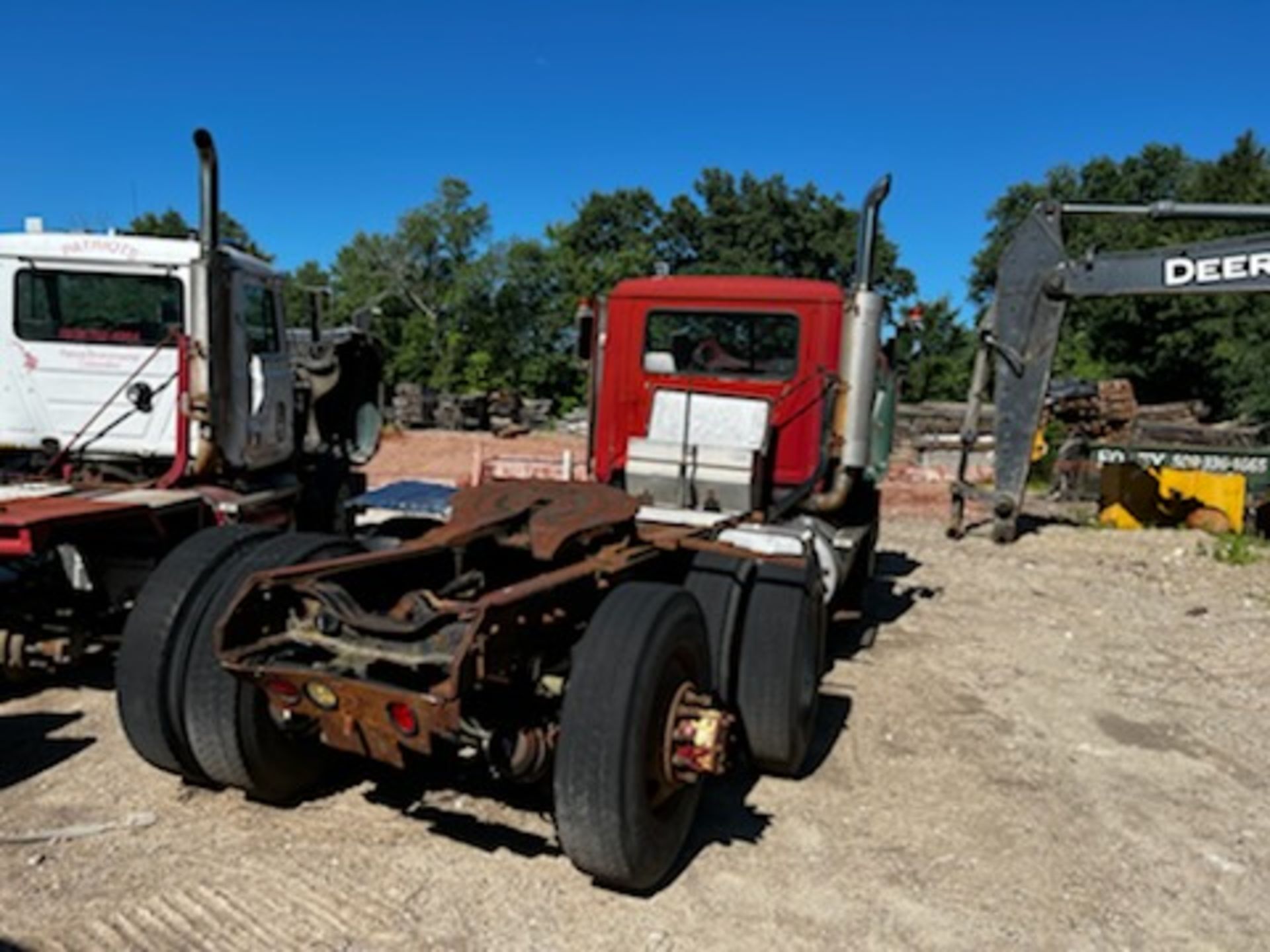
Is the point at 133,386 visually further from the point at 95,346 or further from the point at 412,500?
the point at 412,500

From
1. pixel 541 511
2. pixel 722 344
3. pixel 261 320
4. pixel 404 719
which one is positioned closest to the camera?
pixel 404 719

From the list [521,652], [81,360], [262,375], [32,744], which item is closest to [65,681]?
[32,744]

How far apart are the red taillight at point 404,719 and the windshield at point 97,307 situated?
448 cm

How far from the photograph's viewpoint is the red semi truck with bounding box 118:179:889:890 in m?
3.24

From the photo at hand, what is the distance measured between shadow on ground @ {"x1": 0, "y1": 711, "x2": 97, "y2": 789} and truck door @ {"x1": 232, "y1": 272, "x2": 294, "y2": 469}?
2.31 metres

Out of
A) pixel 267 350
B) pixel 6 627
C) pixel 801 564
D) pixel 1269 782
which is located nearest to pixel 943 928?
pixel 801 564

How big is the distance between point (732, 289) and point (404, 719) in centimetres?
456

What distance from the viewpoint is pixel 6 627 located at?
520 centimetres

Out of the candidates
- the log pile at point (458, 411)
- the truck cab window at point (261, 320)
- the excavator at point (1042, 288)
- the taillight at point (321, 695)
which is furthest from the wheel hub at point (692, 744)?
the log pile at point (458, 411)

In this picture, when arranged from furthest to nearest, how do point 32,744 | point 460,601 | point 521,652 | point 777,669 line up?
1. point 32,744
2. point 777,669
3. point 460,601
4. point 521,652

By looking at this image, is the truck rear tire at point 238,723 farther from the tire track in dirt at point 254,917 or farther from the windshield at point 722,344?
the windshield at point 722,344

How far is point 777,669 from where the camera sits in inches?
174

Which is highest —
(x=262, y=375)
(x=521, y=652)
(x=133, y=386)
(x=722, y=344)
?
(x=722, y=344)

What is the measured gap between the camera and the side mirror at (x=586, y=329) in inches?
284
